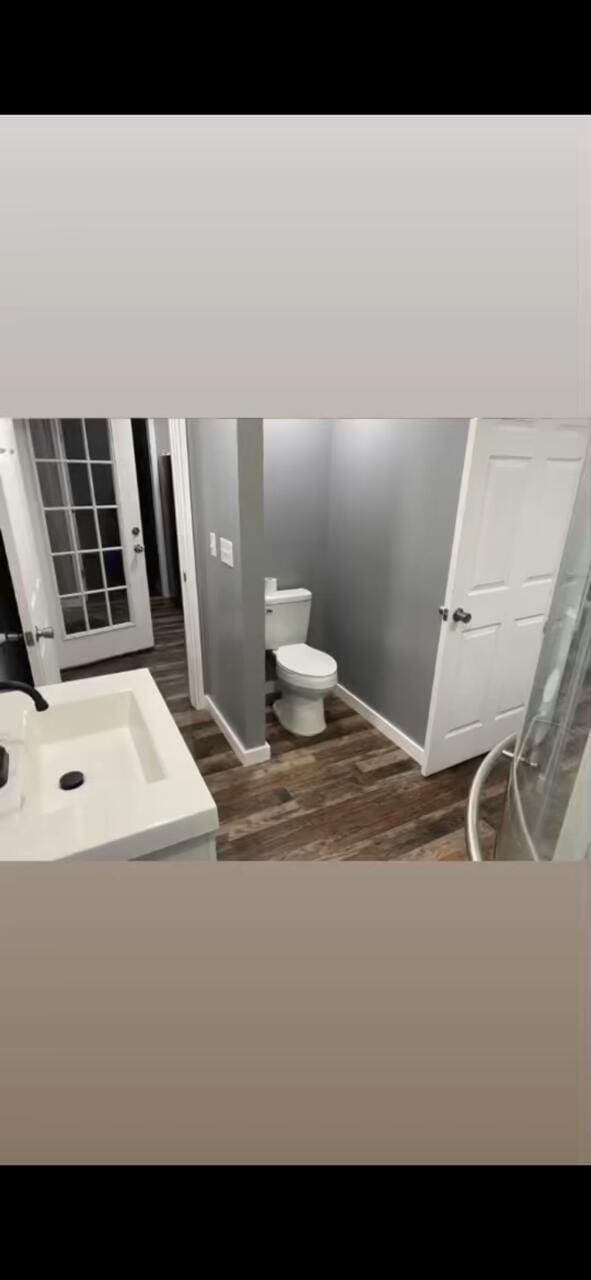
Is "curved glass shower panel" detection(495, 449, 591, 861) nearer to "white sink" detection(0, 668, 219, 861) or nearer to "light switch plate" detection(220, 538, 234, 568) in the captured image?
"white sink" detection(0, 668, 219, 861)

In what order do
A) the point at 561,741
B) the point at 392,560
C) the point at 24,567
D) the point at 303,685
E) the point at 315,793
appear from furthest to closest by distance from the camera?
the point at 392,560, the point at 303,685, the point at 315,793, the point at 24,567, the point at 561,741

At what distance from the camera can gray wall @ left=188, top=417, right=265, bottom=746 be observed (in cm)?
108

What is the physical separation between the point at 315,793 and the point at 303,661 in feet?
1.43

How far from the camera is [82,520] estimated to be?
833 millimetres

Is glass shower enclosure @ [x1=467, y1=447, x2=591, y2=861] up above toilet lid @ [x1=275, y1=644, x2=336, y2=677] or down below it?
above

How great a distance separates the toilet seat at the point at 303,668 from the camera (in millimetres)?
1449

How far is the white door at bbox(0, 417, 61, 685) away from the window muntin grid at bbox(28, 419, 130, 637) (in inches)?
1.2

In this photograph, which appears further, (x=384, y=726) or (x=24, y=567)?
(x=384, y=726)

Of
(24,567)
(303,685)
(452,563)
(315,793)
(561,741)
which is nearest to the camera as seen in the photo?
(561,741)

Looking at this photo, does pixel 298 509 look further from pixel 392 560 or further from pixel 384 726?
pixel 384 726

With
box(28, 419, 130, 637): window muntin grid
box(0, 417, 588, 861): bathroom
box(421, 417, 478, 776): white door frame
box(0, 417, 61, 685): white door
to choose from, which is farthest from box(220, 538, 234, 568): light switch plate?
box(421, 417, 478, 776): white door frame

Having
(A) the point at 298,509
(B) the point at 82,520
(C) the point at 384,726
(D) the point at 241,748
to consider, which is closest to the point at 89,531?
(B) the point at 82,520
